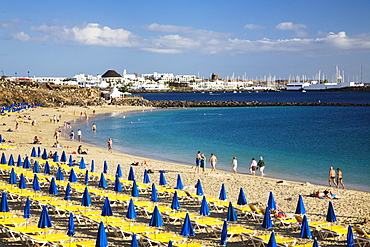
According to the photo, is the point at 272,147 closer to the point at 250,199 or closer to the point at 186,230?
the point at 250,199

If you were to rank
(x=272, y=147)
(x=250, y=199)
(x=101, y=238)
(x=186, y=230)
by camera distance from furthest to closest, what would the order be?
(x=272, y=147), (x=250, y=199), (x=186, y=230), (x=101, y=238)

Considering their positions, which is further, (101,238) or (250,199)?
(250,199)

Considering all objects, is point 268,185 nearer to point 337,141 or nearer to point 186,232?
point 186,232

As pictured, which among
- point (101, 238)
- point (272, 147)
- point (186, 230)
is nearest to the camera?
point (101, 238)

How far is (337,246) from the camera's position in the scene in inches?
416

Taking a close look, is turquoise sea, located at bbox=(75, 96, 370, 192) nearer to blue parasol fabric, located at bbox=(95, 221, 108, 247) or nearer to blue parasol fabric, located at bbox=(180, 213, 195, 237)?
blue parasol fabric, located at bbox=(180, 213, 195, 237)

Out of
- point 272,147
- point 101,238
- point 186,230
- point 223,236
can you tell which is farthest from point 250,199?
point 272,147

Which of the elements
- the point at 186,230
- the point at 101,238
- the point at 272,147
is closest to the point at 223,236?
the point at 186,230

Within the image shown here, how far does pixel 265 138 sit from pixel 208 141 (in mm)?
6277

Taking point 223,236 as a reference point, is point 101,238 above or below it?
above

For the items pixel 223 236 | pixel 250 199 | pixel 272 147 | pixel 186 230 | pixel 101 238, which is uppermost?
pixel 101 238

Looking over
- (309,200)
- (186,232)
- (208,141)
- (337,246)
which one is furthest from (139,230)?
(208,141)

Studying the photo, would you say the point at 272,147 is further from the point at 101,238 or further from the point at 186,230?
the point at 101,238

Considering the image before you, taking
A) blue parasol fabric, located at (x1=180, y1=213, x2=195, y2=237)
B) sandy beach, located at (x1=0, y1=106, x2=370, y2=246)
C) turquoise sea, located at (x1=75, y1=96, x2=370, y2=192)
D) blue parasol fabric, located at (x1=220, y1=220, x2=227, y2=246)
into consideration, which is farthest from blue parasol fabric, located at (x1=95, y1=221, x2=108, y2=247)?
turquoise sea, located at (x1=75, y1=96, x2=370, y2=192)
